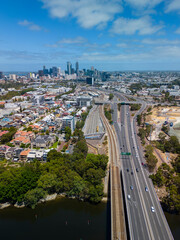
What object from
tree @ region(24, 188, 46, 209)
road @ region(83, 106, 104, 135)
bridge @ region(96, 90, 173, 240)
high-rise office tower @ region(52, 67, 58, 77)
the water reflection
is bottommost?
the water reflection

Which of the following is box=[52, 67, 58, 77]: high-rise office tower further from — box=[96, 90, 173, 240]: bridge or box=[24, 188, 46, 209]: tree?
box=[24, 188, 46, 209]: tree

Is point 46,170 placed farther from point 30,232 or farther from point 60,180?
point 30,232

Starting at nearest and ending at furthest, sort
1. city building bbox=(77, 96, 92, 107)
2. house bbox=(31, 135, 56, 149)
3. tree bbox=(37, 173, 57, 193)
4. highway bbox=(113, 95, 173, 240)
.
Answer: highway bbox=(113, 95, 173, 240), tree bbox=(37, 173, 57, 193), house bbox=(31, 135, 56, 149), city building bbox=(77, 96, 92, 107)

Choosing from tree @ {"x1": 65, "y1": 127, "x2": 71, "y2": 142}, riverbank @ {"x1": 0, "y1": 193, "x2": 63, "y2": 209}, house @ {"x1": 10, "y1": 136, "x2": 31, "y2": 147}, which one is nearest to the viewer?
riverbank @ {"x1": 0, "y1": 193, "x2": 63, "y2": 209}

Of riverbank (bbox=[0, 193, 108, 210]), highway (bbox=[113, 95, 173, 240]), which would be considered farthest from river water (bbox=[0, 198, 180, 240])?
highway (bbox=[113, 95, 173, 240])

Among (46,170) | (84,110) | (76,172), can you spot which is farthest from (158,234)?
(84,110)

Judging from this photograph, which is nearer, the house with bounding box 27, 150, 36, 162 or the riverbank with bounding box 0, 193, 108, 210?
the riverbank with bounding box 0, 193, 108, 210

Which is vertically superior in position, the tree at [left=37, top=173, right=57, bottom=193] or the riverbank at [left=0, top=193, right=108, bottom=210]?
the tree at [left=37, top=173, right=57, bottom=193]

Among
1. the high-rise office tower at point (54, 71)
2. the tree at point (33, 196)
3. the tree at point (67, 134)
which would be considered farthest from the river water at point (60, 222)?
the high-rise office tower at point (54, 71)
